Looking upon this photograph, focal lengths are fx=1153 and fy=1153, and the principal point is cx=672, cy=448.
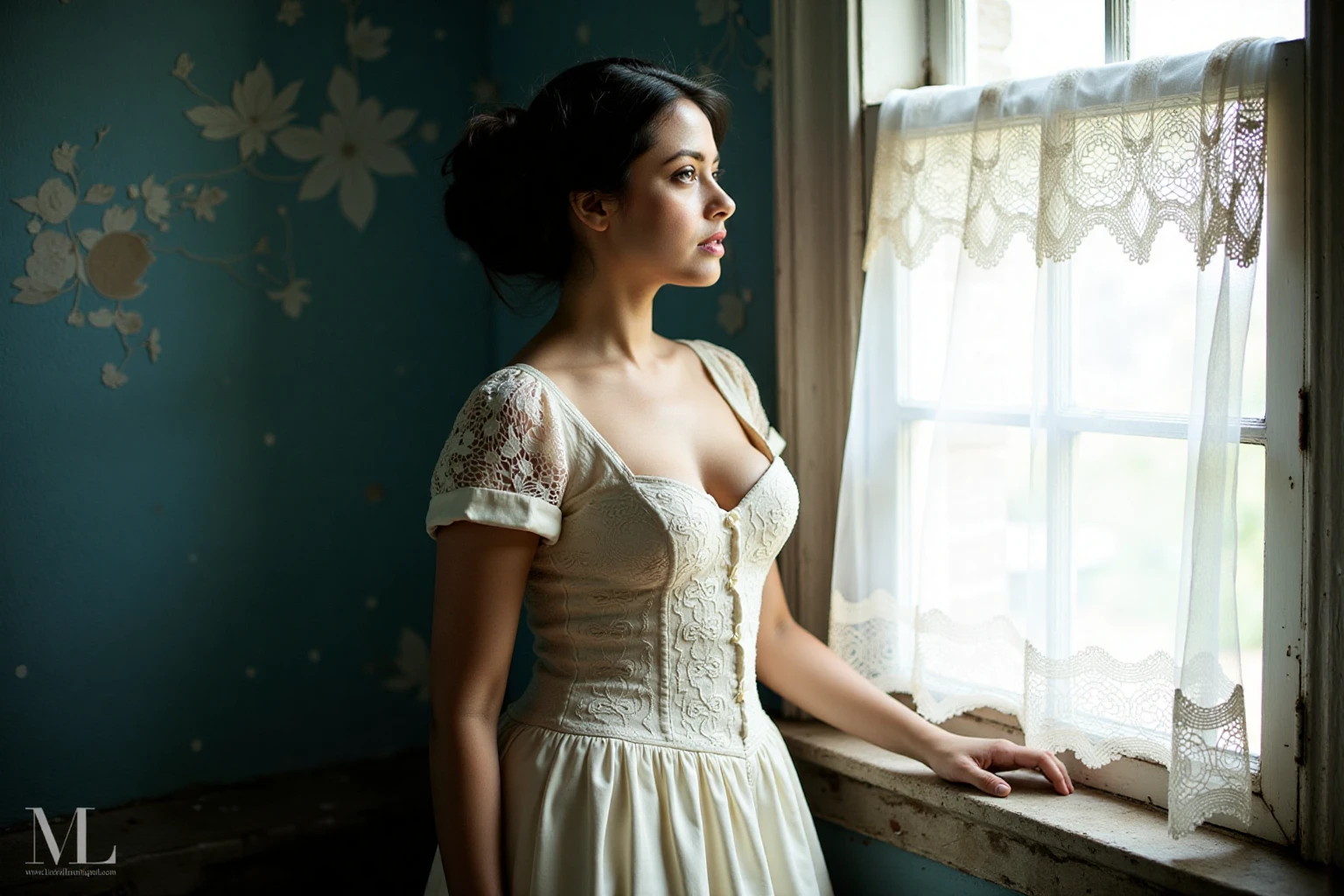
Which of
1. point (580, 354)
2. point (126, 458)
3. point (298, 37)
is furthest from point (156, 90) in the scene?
point (580, 354)

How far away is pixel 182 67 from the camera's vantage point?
183 centimetres

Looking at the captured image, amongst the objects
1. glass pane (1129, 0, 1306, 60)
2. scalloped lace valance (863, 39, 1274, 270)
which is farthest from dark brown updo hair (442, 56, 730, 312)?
glass pane (1129, 0, 1306, 60)

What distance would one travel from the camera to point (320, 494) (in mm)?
2023

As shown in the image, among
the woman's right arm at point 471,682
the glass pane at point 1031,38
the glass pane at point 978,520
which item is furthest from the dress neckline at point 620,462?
the glass pane at point 1031,38

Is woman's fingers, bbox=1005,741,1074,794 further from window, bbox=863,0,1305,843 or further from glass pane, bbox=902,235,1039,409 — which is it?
glass pane, bbox=902,235,1039,409

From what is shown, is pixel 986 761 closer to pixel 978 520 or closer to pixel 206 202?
pixel 978 520

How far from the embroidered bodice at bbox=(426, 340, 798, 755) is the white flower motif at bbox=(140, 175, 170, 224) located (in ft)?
2.74

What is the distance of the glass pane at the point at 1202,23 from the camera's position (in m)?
1.19

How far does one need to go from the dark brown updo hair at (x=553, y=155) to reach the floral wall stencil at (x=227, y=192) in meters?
0.64

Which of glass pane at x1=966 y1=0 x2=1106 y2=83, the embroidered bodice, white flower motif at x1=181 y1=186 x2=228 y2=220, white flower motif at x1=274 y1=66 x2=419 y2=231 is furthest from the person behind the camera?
white flower motif at x1=274 y1=66 x2=419 y2=231

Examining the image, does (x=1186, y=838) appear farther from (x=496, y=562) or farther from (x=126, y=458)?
(x=126, y=458)

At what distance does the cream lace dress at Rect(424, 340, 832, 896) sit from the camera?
4.19 feet

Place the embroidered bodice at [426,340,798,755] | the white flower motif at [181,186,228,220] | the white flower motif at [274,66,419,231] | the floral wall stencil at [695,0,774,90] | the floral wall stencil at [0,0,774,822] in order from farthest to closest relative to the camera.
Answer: the white flower motif at [274,66,419,231], the white flower motif at [181,186,228,220], the floral wall stencil at [0,0,774,822], the floral wall stencil at [695,0,774,90], the embroidered bodice at [426,340,798,755]

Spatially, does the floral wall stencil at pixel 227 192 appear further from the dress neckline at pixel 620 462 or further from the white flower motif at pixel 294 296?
the dress neckline at pixel 620 462
